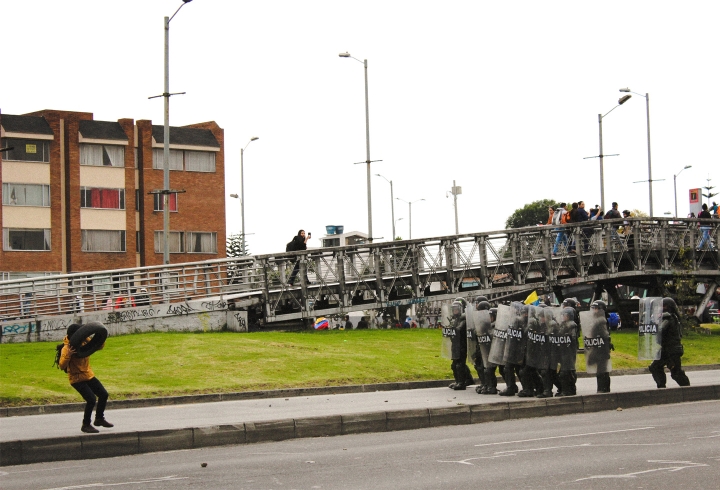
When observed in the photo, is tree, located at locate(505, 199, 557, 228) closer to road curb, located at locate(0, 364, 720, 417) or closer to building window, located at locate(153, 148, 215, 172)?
building window, located at locate(153, 148, 215, 172)

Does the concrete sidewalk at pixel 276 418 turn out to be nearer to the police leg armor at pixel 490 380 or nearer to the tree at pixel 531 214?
the police leg armor at pixel 490 380

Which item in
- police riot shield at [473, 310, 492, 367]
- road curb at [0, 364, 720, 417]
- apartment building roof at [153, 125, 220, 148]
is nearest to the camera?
road curb at [0, 364, 720, 417]

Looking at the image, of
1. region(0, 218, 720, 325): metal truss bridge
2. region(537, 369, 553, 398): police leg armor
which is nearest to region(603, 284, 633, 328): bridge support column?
region(0, 218, 720, 325): metal truss bridge

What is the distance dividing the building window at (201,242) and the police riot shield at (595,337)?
51.8 metres

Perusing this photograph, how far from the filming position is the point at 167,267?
29.7 meters

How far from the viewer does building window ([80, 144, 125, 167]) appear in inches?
2527

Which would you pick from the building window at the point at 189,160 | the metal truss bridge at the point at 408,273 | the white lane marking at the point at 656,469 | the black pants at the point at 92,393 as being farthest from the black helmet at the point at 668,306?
the building window at the point at 189,160

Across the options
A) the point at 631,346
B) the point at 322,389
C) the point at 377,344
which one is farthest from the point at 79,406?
the point at 631,346

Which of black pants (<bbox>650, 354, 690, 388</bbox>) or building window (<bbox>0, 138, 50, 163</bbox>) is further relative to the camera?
building window (<bbox>0, 138, 50, 163</bbox>)

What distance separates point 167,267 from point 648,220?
59.6 feet

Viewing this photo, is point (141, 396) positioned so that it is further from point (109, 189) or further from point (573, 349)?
point (109, 189)

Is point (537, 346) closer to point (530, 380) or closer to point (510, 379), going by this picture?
point (530, 380)

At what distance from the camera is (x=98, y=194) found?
64.8m

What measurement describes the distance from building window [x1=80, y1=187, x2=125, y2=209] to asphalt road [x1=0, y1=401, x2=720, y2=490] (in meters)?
53.2
